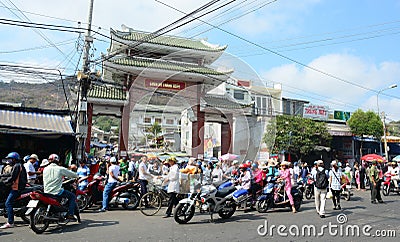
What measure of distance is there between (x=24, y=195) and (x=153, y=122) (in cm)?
614

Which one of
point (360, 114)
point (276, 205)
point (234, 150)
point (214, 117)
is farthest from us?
point (360, 114)

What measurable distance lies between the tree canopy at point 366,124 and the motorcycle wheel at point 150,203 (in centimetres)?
2184

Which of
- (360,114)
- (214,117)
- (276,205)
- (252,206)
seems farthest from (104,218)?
(360,114)

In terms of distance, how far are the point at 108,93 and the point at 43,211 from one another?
12095 millimetres

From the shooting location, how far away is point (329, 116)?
95.6 feet

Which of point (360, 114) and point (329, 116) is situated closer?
point (360, 114)

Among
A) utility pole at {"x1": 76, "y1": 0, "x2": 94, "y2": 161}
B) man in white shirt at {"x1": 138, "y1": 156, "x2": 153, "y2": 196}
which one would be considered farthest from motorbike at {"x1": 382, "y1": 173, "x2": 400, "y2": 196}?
utility pole at {"x1": 76, "y1": 0, "x2": 94, "y2": 161}

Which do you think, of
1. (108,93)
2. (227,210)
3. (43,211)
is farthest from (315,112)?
(43,211)

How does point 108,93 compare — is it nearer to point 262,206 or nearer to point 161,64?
point 161,64

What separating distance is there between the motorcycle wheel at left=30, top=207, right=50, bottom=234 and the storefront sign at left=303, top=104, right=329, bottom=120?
82.5 feet

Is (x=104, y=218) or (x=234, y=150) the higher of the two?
(x=234, y=150)

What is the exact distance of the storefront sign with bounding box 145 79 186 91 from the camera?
1730 centimetres

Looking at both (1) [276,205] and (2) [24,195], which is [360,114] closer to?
(1) [276,205]

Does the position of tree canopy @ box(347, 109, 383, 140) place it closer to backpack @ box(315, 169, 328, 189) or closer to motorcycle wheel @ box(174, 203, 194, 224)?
backpack @ box(315, 169, 328, 189)
